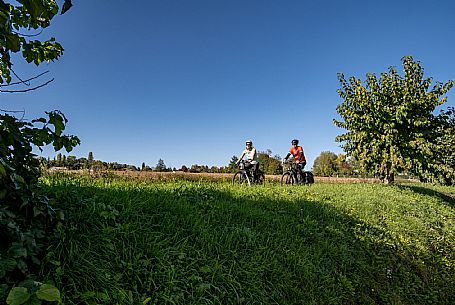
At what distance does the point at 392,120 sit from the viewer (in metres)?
15.0

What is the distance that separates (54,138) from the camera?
2.45 metres

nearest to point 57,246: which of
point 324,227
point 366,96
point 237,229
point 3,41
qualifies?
point 3,41

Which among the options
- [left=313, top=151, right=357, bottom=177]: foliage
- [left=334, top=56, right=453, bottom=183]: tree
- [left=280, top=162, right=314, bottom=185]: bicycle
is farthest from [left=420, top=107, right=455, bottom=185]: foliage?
[left=313, top=151, right=357, bottom=177]: foliage

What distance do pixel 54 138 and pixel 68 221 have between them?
1175mm

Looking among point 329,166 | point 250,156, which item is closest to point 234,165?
point 250,156

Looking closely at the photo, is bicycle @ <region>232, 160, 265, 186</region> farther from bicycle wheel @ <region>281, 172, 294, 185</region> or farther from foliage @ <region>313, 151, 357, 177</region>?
foliage @ <region>313, 151, 357, 177</region>

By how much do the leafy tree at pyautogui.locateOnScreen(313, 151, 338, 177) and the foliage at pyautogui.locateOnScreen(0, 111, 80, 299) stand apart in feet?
174

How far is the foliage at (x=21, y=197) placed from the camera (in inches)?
86.3

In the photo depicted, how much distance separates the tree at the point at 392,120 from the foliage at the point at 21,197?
14.8m

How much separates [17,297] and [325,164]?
63.0 metres

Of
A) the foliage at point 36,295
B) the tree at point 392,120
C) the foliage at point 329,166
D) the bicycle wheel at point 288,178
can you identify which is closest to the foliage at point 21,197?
the foliage at point 36,295

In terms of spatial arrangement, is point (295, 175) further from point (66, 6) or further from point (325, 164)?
point (325, 164)

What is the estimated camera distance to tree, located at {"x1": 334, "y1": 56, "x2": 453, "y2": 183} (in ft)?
48.1

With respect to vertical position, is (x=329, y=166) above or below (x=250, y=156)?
above
